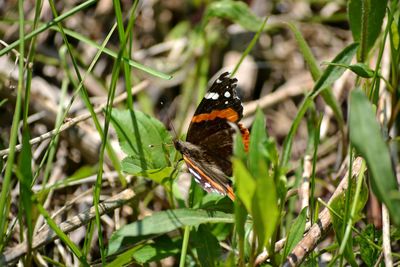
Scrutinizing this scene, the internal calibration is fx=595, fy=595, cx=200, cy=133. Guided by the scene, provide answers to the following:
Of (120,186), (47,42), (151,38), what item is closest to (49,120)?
(120,186)

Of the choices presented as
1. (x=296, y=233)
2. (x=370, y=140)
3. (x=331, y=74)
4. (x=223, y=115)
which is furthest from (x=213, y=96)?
(x=370, y=140)

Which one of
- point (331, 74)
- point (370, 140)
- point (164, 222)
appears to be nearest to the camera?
point (370, 140)

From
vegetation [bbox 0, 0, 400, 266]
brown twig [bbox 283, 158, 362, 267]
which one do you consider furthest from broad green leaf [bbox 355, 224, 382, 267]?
brown twig [bbox 283, 158, 362, 267]

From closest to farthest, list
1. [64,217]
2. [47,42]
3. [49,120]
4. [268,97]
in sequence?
[64,217], [49,120], [268,97], [47,42]

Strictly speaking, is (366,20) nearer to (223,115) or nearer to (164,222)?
(223,115)

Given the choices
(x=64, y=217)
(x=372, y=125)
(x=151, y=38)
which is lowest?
(x=64, y=217)

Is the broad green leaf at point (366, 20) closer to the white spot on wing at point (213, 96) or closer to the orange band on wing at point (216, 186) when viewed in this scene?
the white spot on wing at point (213, 96)

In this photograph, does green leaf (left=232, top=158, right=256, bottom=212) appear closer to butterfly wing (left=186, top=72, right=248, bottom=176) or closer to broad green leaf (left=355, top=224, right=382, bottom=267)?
broad green leaf (left=355, top=224, right=382, bottom=267)

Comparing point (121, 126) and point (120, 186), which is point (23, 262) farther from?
point (120, 186)
